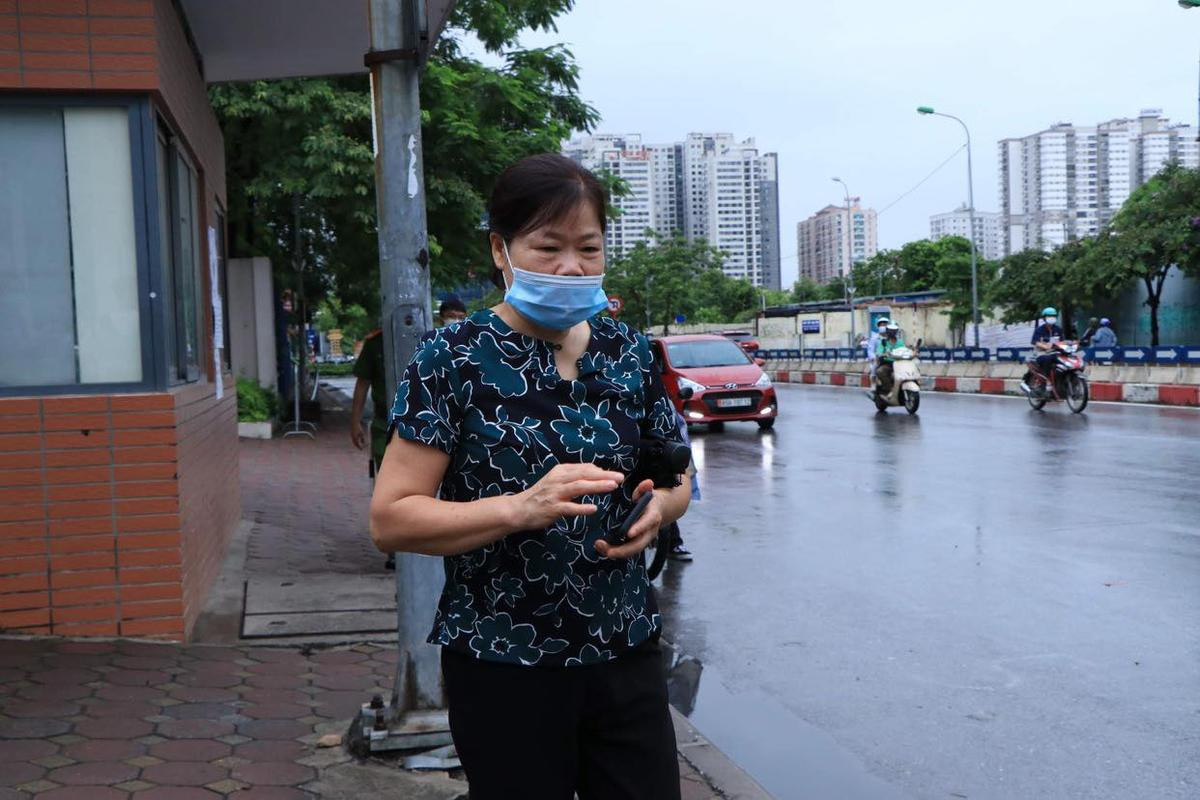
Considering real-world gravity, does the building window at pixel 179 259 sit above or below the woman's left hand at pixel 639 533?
above

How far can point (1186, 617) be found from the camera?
5914 mm

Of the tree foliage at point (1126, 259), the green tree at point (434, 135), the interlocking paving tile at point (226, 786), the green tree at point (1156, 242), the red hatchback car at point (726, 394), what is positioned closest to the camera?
the interlocking paving tile at point (226, 786)

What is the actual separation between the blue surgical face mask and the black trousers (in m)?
0.58

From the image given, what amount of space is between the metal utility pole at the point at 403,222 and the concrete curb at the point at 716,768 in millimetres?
855

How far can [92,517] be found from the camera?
16.9ft

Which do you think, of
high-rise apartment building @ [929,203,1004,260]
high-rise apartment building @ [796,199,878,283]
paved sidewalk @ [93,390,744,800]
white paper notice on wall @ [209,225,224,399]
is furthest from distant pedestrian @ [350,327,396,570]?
high-rise apartment building @ [929,203,1004,260]

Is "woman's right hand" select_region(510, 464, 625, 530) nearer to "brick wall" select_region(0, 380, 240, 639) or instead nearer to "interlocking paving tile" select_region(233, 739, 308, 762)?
"interlocking paving tile" select_region(233, 739, 308, 762)

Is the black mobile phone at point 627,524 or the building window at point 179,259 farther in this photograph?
the building window at point 179,259

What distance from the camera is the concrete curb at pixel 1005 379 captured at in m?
20.1

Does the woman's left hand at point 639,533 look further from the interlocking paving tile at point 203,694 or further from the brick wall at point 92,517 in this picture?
the brick wall at point 92,517

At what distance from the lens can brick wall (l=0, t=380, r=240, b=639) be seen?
5.05 m

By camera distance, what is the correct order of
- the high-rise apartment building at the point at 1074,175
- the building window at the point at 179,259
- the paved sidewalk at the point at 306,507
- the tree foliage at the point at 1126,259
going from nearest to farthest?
1. the building window at the point at 179,259
2. the paved sidewalk at the point at 306,507
3. the tree foliage at the point at 1126,259
4. the high-rise apartment building at the point at 1074,175

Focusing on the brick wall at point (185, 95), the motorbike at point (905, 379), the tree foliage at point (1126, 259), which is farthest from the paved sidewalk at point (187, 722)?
the tree foliage at point (1126, 259)

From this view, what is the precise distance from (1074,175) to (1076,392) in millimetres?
83407
